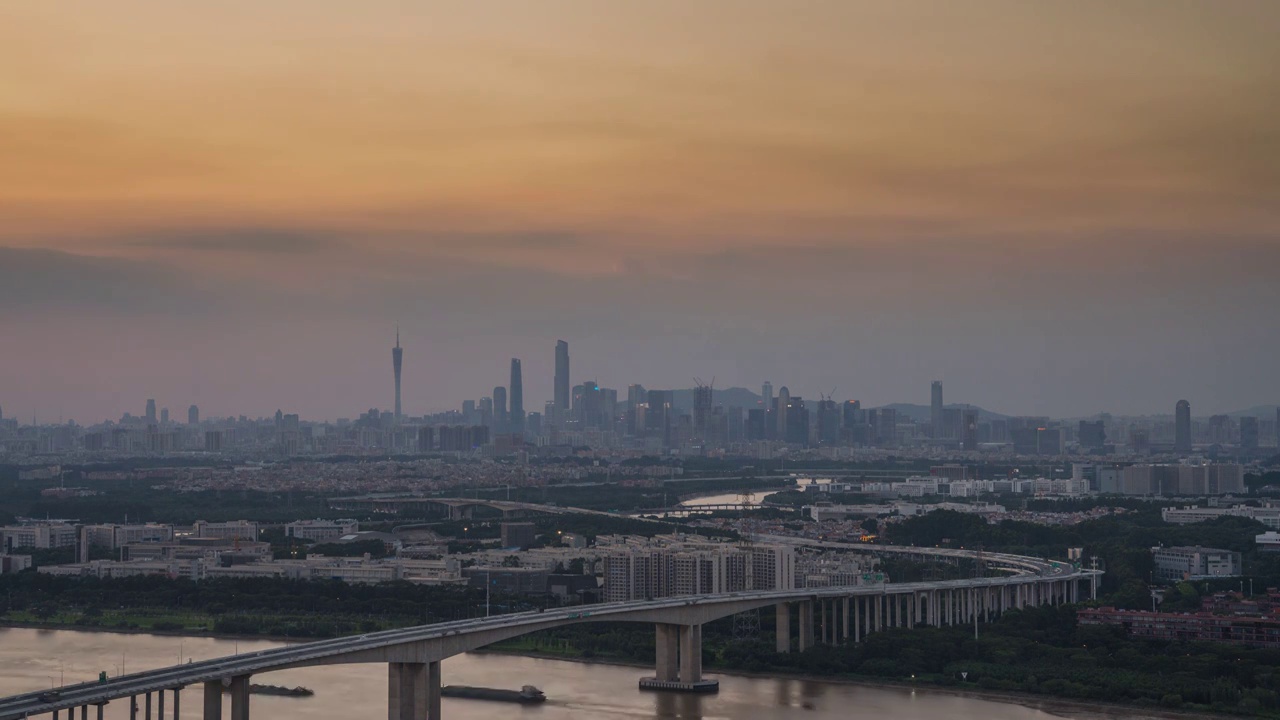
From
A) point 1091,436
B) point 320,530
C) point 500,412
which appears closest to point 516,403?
point 500,412

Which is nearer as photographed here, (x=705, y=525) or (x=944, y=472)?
(x=705, y=525)

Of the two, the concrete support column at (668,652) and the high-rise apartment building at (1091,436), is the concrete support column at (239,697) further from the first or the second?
the high-rise apartment building at (1091,436)

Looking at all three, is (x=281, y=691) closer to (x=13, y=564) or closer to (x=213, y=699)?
(x=213, y=699)

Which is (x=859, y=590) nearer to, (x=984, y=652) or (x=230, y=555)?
(x=984, y=652)

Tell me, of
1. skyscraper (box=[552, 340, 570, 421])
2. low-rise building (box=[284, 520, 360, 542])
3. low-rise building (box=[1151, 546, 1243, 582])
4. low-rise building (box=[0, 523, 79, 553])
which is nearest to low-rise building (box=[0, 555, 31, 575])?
low-rise building (box=[0, 523, 79, 553])

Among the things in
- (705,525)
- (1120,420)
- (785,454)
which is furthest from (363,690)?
(1120,420)

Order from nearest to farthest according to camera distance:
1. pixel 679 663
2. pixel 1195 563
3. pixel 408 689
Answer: pixel 408 689 → pixel 679 663 → pixel 1195 563

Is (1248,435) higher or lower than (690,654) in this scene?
higher
